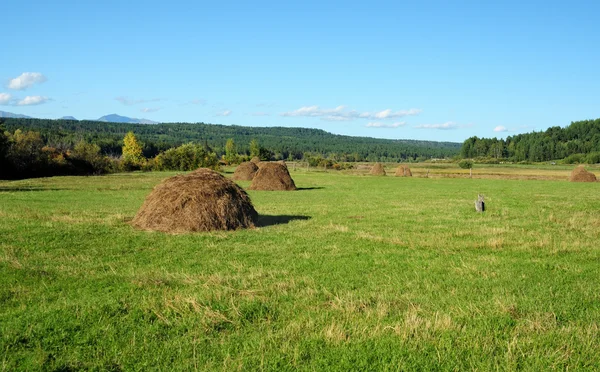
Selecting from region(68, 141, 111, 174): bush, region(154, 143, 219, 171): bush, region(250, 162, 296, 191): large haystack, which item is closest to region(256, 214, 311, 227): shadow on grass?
region(250, 162, 296, 191): large haystack

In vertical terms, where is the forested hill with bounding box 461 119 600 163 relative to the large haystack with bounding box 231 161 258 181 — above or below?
above

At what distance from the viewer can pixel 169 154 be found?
269 ft

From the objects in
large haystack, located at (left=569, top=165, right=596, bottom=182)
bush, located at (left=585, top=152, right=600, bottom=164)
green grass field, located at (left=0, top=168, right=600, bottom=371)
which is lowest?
green grass field, located at (left=0, top=168, right=600, bottom=371)

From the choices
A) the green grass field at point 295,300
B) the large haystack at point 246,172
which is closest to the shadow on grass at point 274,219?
the green grass field at point 295,300

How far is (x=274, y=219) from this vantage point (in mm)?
18766

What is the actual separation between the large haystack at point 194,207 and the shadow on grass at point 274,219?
2.75 feet

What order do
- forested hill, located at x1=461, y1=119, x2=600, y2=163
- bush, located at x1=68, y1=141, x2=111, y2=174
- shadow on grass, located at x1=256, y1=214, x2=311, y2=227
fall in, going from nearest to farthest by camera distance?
shadow on grass, located at x1=256, y1=214, x2=311, y2=227
bush, located at x1=68, y1=141, x2=111, y2=174
forested hill, located at x1=461, y1=119, x2=600, y2=163

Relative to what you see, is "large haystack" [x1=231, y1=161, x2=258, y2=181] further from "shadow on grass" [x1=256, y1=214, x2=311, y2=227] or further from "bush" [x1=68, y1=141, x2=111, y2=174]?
"shadow on grass" [x1=256, y1=214, x2=311, y2=227]

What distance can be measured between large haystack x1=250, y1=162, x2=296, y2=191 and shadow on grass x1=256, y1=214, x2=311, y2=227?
63.0 ft

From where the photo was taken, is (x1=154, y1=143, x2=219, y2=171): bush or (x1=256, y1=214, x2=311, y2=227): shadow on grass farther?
(x1=154, y1=143, x2=219, y2=171): bush

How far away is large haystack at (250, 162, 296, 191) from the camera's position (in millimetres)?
39312

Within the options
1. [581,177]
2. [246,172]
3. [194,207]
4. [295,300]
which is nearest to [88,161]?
[246,172]

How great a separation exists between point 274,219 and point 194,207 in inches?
161

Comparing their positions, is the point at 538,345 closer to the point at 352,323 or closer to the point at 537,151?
the point at 352,323
